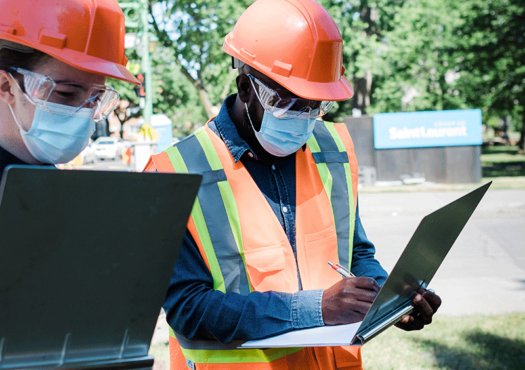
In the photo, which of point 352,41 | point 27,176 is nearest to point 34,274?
point 27,176

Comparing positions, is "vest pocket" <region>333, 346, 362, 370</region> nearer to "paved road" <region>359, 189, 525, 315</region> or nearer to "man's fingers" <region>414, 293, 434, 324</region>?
"man's fingers" <region>414, 293, 434, 324</region>

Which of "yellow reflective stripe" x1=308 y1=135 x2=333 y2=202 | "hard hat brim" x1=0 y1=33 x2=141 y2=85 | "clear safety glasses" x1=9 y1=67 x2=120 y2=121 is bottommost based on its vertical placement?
"yellow reflective stripe" x1=308 y1=135 x2=333 y2=202

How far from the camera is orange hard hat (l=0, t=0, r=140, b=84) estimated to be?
1604 mm

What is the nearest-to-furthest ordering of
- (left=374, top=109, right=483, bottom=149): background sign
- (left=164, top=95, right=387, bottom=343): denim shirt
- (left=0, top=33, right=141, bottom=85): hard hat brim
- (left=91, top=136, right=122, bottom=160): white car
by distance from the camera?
(left=0, top=33, right=141, bottom=85): hard hat brim, (left=164, top=95, right=387, bottom=343): denim shirt, (left=374, top=109, right=483, bottom=149): background sign, (left=91, top=136, right=122, bottom=160): white car

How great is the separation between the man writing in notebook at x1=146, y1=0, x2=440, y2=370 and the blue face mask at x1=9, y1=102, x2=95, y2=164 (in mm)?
269

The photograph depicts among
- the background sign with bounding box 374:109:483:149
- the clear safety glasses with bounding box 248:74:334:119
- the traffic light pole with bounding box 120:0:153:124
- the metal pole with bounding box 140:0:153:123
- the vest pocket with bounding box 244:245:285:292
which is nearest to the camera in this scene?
the vest pocket with bounding box 244:245:285:292

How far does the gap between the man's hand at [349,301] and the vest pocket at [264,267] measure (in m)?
0.19

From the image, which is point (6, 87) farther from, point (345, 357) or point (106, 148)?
point (106, 148)

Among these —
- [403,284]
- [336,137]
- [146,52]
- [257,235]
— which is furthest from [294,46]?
[146,52]

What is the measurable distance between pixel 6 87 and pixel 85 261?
894 millimetres

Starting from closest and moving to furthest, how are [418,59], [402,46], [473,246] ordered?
[473,246] → [402,46] → [418,59]

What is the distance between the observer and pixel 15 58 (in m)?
1.67

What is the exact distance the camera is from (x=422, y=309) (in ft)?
6.05

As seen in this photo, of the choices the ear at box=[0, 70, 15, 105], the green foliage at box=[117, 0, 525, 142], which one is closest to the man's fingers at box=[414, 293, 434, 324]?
the ear at box=[0, 70, 15, 105]
